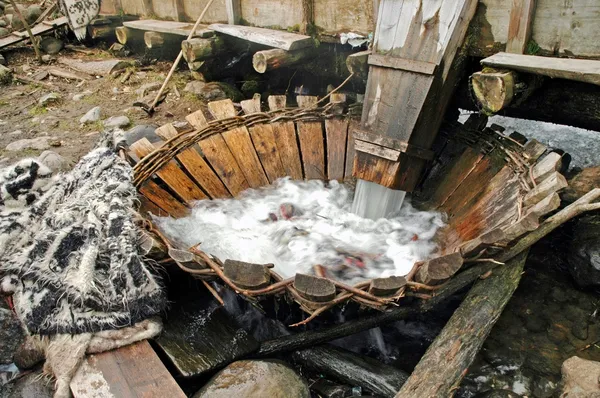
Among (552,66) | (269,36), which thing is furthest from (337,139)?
(269,36)

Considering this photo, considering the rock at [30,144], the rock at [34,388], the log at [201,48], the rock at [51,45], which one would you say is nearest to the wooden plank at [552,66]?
the rock at [34,388]

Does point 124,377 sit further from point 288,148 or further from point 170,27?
point 170,27

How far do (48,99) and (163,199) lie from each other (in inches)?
194

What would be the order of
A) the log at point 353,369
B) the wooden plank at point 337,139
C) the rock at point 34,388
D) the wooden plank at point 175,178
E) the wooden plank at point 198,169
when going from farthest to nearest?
1. the wooden plank at point 337,139
2. the wooden plank at point 198,169
3. the wooden plank at point 175,178
4. the log at point 353,369
5. the rock at point 34,388

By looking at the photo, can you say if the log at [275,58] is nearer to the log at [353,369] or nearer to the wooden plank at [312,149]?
the wooden plank at [312,149]

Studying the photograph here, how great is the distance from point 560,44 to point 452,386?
109 inches

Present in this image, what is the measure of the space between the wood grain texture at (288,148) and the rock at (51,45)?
8160 mm

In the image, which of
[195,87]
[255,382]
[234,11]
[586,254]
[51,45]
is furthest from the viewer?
[51,45]

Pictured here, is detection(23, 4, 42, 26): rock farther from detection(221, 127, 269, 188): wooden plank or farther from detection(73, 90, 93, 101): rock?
Answer: detection(221, 127, 269, 188): wooden plank

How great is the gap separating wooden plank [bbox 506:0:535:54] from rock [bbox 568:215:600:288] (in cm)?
178

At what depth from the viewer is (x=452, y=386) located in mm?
2475

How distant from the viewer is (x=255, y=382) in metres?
2.45

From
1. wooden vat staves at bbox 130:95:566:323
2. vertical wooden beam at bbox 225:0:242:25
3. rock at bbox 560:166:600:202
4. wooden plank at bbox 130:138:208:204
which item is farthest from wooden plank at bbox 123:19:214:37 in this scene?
rock at bbox 560:166:600:202

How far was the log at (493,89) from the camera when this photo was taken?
129 inches
